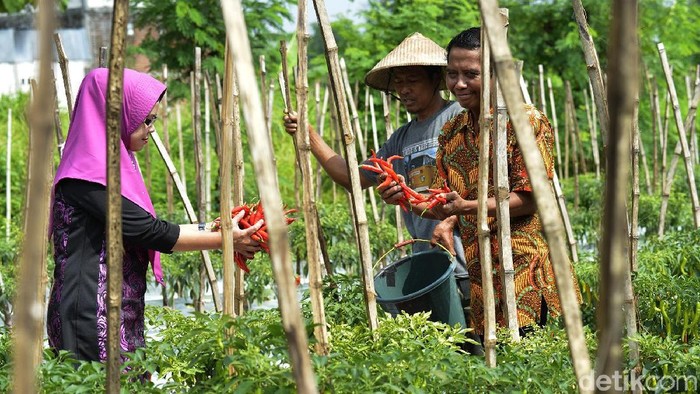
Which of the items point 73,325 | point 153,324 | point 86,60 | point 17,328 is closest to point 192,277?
point 153,324

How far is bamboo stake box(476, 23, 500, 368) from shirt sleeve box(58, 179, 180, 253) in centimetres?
68

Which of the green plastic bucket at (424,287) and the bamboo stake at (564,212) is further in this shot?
the bamboo stake at (564,212)

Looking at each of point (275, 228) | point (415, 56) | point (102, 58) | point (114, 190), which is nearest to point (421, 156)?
point (415, 56)

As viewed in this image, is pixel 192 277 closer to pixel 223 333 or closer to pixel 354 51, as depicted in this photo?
pixel 223 333

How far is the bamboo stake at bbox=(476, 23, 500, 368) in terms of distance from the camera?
2008 millimetres

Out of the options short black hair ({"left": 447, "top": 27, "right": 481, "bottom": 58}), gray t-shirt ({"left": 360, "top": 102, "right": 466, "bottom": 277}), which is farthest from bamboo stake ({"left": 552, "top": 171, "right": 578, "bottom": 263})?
short black hair ({"left": 447, "top": 27, "right": 481, "bottom": 58})

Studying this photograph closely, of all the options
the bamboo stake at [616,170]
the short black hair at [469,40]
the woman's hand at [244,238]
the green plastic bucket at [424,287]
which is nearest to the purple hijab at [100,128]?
the woman's hand at [244,238]

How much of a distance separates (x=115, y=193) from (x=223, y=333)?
1.38 feet

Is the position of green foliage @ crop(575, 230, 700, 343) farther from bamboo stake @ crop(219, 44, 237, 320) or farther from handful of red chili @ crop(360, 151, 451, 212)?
bamboo stake @ crop(219, 44, 237, 320)

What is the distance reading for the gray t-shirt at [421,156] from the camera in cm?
277

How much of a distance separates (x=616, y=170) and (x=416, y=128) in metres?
1.83

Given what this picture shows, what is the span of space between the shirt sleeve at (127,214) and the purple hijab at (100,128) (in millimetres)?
19

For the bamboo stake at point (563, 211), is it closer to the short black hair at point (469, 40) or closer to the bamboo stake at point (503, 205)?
the short black hair at point (469, 40)

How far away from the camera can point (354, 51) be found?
8.01 meters
